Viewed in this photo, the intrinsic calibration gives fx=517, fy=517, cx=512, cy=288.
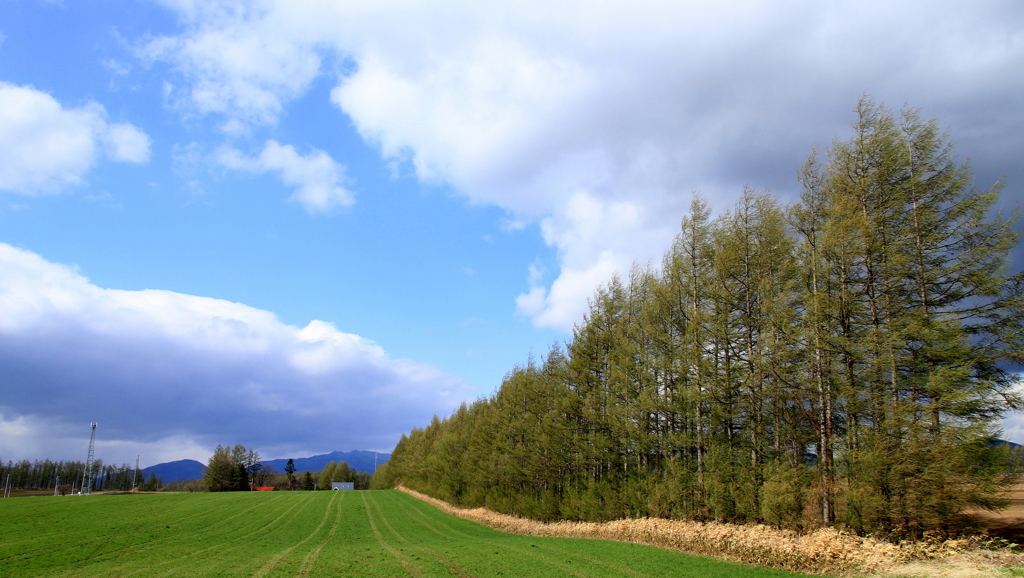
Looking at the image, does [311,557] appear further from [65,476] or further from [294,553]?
[65,476]

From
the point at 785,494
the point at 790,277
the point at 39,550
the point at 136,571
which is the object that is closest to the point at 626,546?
the point at 785,494

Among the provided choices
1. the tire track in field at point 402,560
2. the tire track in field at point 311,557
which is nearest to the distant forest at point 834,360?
the tire track in field at point 402,560

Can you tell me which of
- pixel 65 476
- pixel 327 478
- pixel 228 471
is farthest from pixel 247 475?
pixel 65 476

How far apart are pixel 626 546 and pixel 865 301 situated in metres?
14.7

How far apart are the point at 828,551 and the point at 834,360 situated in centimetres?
635

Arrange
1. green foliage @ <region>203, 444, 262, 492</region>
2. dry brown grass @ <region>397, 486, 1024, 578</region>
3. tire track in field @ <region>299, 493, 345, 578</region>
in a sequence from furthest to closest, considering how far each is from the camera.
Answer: green foliage @ <region>203, 444, 262, 492</region> → tire track in field @ <region>299, 493, 345, 578</region> → dry brown grass @ <region>397, 486, 1024, 578</region>

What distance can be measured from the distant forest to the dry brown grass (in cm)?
86

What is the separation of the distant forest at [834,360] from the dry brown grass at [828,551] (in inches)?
34.0

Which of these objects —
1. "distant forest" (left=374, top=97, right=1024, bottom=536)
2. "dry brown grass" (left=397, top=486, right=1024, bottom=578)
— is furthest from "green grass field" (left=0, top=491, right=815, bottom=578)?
"distant forest" (left=374, top=97, right=1024, bottom=536)

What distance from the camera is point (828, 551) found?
641 inches

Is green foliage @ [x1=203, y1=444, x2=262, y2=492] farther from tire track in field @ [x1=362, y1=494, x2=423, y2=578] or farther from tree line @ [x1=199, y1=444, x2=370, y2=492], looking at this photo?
tire track in field @ [x1=362, y1=494, x2=423, y2=578]

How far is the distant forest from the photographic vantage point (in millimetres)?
15734

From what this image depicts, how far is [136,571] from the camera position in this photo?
59.6ft

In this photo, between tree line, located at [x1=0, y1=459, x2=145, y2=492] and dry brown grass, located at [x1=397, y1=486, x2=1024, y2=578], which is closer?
dry brown grass, located at [x1=397, y1=486, x2=1024, y2=578]
